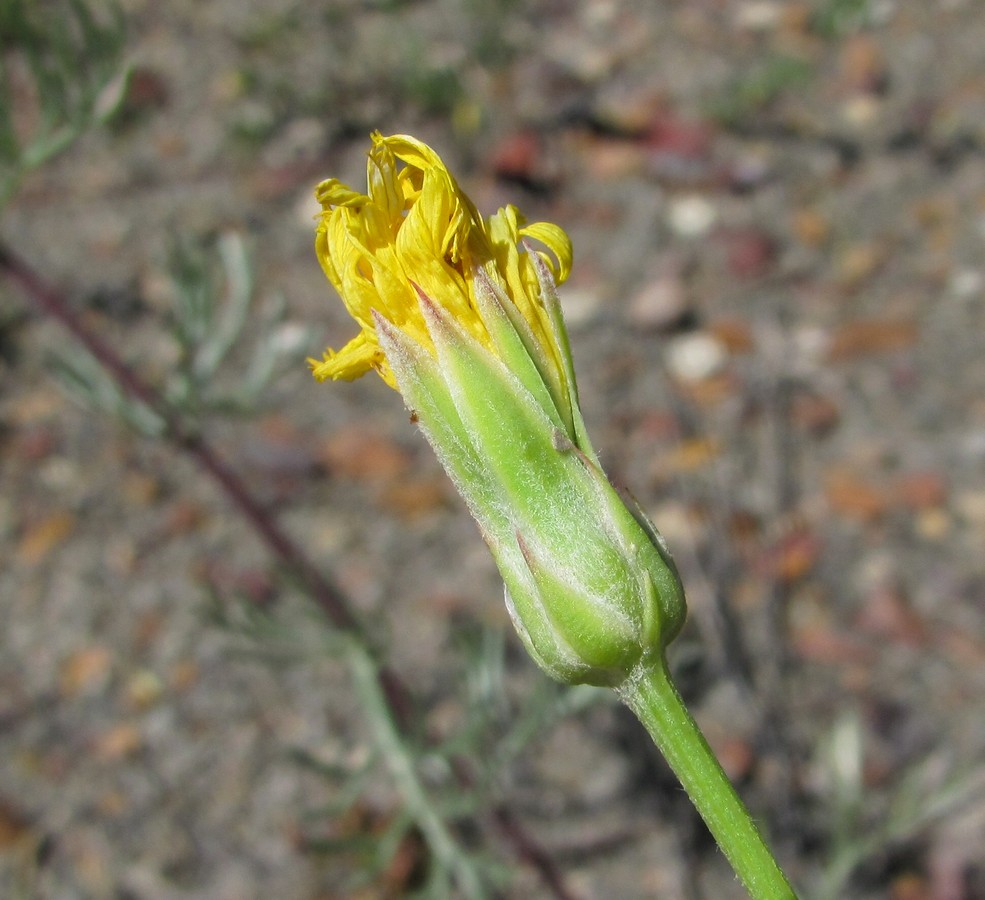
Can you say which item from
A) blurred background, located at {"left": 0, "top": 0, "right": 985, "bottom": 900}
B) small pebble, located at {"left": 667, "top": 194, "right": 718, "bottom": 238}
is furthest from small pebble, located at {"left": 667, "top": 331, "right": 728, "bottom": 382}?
small pebble, located at {"left": 667, "top": 194, "right": 718, "bottom": 238}

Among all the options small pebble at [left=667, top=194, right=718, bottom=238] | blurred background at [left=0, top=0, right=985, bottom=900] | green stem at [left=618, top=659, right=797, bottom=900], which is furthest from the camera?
small pebble at [left=667, top=194, right=718, bottom=238]

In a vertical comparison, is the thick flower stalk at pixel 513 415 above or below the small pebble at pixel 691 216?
above

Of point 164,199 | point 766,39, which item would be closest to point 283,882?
point 164,199

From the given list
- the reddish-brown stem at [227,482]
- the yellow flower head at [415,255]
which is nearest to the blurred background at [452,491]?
the reddish-brown stem at [227,482]

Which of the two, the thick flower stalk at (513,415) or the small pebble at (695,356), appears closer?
the thick flower stalk at (513,415)

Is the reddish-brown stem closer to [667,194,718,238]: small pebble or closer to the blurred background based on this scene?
the blurred background

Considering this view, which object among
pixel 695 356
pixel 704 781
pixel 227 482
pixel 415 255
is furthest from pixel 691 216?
pixel 704 781

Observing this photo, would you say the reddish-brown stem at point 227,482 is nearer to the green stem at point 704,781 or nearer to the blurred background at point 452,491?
the blurred background at point 452,491
